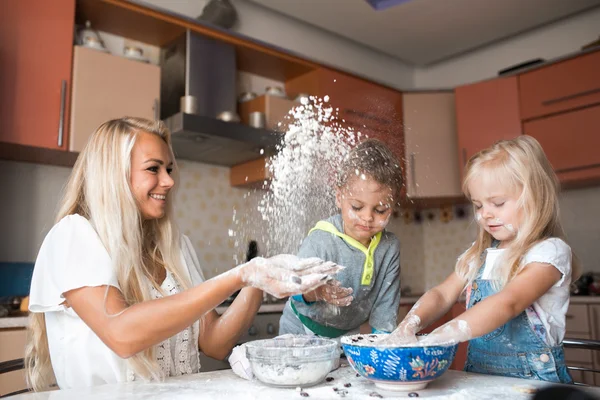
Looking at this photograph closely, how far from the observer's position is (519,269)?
3.98ft

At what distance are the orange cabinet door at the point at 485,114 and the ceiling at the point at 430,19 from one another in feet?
1.56

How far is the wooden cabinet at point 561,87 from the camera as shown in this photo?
3064 millimetres

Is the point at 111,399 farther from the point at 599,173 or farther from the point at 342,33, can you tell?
the point at 342,33

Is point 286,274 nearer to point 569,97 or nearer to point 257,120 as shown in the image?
point 257,120

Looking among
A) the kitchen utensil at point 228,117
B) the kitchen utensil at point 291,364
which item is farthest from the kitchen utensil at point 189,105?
the kitchen utensil at point 291,364

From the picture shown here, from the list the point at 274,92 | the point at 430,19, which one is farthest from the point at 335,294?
the point at 430,19

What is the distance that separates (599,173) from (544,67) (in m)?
0.75

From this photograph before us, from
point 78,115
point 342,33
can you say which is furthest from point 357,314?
point 342,33

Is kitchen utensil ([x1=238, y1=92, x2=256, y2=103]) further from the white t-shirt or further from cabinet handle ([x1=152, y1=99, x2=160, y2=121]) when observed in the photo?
the white t-shirt

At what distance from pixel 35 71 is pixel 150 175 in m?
1.27

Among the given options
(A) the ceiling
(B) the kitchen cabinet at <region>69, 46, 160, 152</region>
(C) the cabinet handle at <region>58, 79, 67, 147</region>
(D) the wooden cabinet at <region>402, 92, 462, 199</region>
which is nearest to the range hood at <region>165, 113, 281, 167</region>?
(B) the kitchen cabinet at <region>69, 46, 160, 152</region>

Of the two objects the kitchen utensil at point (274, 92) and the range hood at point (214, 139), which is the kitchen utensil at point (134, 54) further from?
the kitchen utensil at point (274, 92)

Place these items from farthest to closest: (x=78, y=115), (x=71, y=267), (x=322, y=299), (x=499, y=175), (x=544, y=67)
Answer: (x=544, y=67) < (x=78, y=115) < (x=499, y=175) < (x=322, y=299) < (x=71, y=267)

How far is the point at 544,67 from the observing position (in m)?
3.27
